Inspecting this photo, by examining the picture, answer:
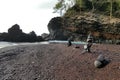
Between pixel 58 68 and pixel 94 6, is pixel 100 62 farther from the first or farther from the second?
pixel 94 6

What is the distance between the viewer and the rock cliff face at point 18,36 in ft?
315

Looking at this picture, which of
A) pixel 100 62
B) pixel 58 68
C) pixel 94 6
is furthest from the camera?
pixel 94 6

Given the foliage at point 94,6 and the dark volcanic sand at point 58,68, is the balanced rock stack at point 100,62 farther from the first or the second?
the foliage at point 94,6

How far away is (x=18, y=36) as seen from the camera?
98312 mm

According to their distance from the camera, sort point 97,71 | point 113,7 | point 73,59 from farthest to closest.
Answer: point 113,7 → point 73,59 → point 97,71

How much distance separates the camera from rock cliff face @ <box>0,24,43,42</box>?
96.1 meters

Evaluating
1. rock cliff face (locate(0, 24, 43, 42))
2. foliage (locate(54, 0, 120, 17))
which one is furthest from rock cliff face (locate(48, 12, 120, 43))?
rock cliff face (locate(0, 24, 43, 42))

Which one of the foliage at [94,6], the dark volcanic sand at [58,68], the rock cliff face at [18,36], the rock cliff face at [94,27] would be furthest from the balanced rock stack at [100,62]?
the rock cliff face at [18,36]

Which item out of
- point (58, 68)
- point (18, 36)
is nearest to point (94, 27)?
point (58, 68)

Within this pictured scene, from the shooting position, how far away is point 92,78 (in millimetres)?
21281

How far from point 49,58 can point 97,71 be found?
7891 millimetres

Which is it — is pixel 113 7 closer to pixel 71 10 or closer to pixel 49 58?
pixel 71 10

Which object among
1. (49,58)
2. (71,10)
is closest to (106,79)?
(49,58)

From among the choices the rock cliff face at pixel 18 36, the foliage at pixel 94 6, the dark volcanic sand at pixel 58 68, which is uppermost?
the foliage at pixel 94 6
